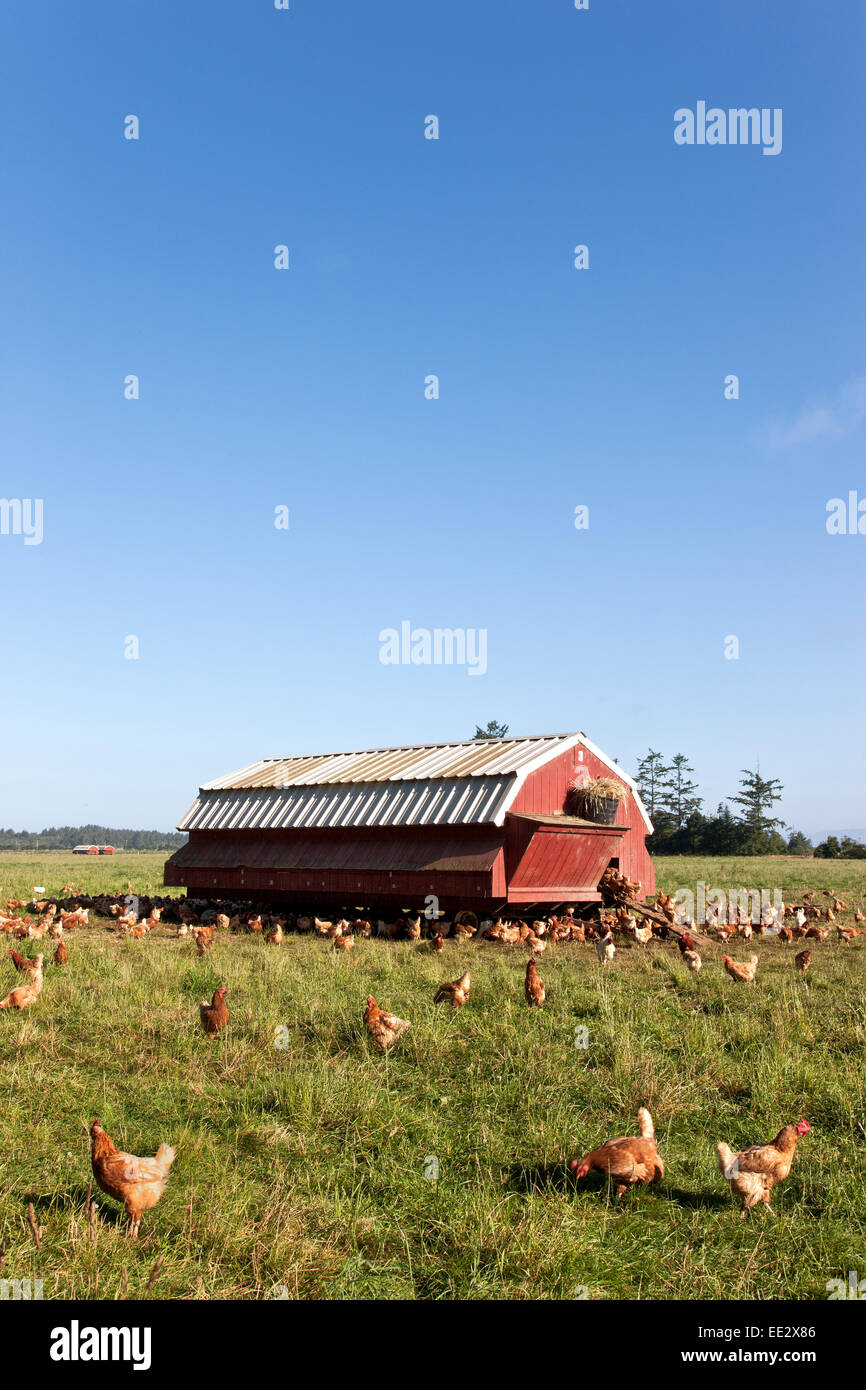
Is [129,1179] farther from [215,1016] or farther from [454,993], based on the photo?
[454,993]

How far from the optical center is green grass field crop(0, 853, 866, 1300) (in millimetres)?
5621

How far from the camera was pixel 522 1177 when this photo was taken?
22.5 feet

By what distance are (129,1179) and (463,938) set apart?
494 inches

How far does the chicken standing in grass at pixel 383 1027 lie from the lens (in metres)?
9.44

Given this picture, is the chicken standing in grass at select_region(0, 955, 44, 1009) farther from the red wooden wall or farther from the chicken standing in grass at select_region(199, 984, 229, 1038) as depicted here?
the red wooden wall

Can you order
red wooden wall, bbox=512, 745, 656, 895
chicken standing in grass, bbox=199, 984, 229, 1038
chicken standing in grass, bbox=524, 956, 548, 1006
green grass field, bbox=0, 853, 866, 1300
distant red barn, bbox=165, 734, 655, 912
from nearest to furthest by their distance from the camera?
green grass field, bbox=0, 853, 866, 1300
chicken standing in grass, bbox=199, 984, 229, 1038
chicken standing in grass, bbox=524, 956, 548, 1006
distant red barn, bbox=165, 734, 655, 912
red wooden wall, bbox=512, 745, 656, 895

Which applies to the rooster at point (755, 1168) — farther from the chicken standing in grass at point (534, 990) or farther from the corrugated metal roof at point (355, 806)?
the corrugated metal roof at point (355, 806)

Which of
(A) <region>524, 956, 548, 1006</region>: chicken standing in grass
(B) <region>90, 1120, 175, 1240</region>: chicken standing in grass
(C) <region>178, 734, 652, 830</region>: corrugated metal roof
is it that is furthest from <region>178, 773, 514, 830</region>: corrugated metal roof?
(B) <region>90, 1120, 175, 1240</region>: chicken standing in grass

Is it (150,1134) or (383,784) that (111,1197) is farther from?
(383,784)

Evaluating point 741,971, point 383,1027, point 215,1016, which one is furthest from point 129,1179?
point 741,971

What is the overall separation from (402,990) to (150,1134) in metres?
5.44

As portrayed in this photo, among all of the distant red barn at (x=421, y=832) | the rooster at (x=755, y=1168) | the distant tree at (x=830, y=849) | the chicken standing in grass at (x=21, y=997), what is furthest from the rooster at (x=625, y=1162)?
the distant tree at (x=830, y=849)

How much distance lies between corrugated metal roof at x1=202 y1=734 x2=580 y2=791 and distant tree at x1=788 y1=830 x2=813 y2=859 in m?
70.4
